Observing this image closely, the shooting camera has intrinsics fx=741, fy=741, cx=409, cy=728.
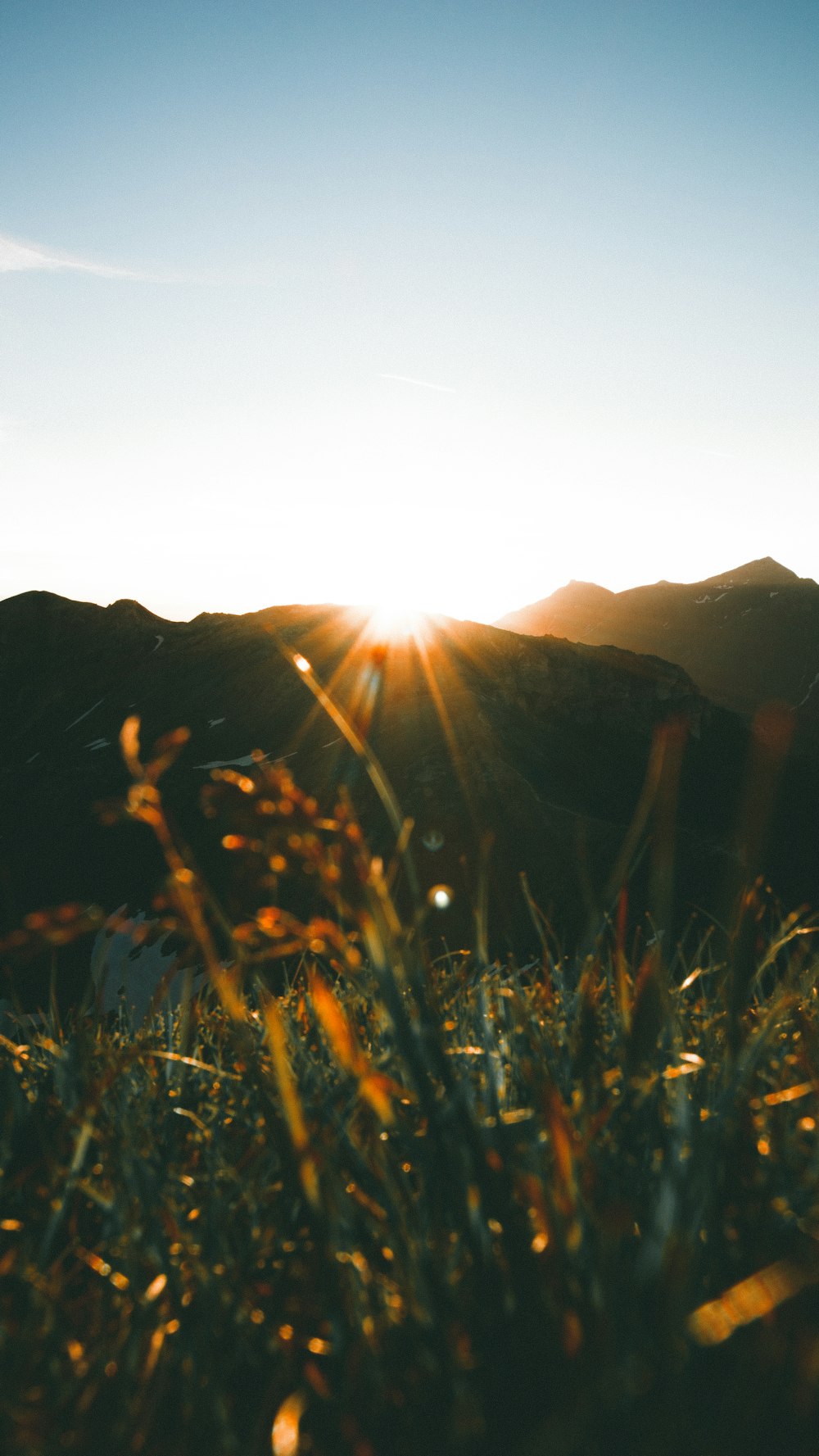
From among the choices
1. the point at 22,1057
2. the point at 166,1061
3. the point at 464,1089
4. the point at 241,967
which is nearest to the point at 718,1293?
the point at 464,1089

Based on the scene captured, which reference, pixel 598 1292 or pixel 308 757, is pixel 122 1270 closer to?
pixel 598 1292

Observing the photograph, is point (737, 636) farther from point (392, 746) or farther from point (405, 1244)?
point (405, 1244)

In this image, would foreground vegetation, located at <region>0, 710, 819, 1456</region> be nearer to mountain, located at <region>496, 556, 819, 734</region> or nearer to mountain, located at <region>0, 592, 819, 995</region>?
mountain, located at <region>0, 592, 819, 995</region>

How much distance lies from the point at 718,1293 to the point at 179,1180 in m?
1.44

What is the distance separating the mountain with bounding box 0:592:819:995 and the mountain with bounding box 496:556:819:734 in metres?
68.6

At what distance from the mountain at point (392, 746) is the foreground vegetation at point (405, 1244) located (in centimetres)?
3082

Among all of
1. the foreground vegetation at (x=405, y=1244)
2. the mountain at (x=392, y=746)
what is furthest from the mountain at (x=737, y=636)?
the foreground vegetation at (x=405, y=1244)

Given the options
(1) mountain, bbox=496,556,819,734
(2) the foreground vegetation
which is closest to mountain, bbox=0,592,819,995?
(2) the foreground vegetation

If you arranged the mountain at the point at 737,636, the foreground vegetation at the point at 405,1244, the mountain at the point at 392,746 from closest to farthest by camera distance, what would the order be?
the foreground vegetation at the point at 405,1244 < the mountain at the point at 392,746 < the mountain at the point at 737,636

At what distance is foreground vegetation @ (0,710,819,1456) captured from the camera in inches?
54.9

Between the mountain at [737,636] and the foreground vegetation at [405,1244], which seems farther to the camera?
the mountain at [737,636]

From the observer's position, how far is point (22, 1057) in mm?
3061

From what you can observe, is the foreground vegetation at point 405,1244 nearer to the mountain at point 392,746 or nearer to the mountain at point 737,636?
the mountain at point 392,746

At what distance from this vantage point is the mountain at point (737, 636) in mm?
151250
